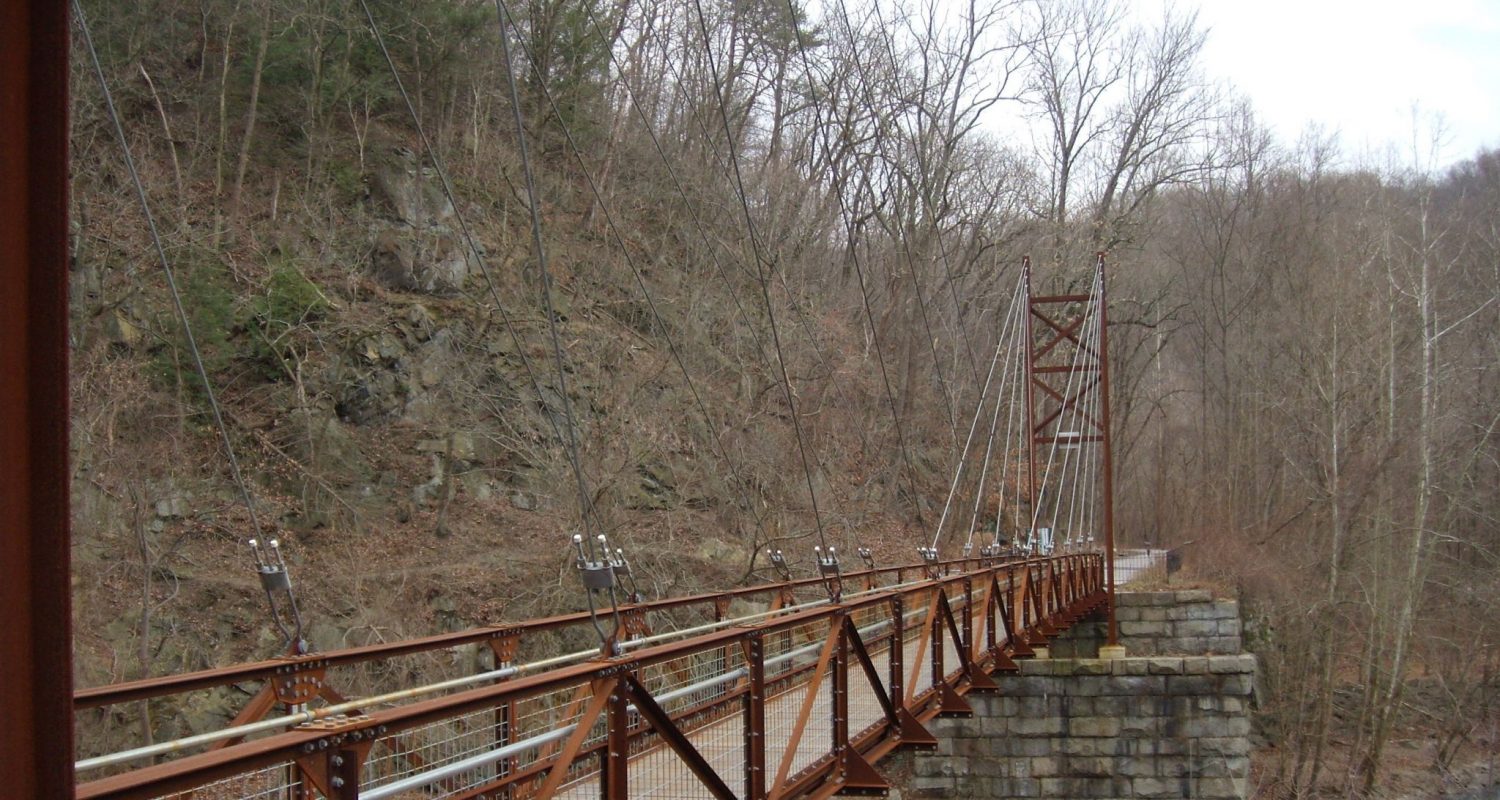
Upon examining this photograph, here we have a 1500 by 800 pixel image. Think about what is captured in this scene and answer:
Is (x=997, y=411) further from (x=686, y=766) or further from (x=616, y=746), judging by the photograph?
(x=616, y=746)

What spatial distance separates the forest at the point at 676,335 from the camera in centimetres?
1527

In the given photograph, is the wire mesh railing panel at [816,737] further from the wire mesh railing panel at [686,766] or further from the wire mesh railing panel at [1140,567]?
the wire mesh railing panel at [1140,567]

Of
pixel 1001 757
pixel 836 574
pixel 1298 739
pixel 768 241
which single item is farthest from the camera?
pixel 1298 739

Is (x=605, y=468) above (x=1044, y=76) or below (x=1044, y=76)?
below

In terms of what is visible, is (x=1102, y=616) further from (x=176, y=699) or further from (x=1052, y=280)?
(x=176, y=699)

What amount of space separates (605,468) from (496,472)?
335 cm

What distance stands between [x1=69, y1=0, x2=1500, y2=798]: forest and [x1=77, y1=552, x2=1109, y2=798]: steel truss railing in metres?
1.89

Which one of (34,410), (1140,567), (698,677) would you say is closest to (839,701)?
(698,677)

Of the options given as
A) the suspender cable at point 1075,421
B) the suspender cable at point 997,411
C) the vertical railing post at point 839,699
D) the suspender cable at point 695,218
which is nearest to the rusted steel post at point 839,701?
the vertical railing post at point 839,699

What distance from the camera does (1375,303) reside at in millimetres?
30688

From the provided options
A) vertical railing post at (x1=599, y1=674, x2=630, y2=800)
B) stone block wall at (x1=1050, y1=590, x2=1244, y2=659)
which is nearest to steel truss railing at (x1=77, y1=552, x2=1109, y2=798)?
vertical railing post at (x1=599, y1=674, x2=630, y2=800)

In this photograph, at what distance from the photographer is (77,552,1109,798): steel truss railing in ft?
9.32

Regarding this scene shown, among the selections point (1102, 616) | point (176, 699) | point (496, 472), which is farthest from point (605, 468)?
point (1102, 616)

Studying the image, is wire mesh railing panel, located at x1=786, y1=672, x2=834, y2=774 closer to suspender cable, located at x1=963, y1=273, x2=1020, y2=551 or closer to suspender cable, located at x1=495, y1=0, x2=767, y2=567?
suspender cable, located at x1=495, y1=0, x2=767, y2=567
